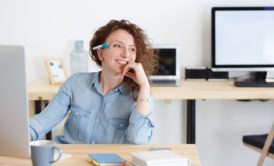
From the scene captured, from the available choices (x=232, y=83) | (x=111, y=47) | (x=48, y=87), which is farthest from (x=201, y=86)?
(x=111, y=47)

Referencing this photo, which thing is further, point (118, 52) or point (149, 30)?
point (149, 30)

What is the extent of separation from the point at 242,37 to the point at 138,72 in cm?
150

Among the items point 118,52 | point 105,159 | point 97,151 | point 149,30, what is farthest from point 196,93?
point 105,159

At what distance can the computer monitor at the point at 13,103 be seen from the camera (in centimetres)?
127

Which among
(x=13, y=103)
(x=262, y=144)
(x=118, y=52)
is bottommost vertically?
(x=262, y=144)

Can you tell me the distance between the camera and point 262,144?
2654 millimetres

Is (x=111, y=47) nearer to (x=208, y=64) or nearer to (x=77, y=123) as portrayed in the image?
(x=77, y=123)

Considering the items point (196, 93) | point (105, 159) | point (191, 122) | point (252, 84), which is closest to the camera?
point (105, 159)

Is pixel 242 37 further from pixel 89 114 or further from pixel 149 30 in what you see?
pixel 89 114

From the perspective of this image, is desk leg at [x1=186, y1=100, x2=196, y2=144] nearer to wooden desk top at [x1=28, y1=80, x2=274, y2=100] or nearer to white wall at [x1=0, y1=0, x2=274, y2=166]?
white wall at [x1=0, y1=0, x2=274, y2=166]

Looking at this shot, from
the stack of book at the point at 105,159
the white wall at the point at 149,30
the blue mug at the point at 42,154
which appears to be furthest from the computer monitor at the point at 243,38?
the blue mug at the point at 42,154

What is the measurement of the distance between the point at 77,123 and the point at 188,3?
5.32 ft

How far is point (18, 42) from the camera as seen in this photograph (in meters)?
3.30

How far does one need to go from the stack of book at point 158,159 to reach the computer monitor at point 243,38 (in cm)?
178
